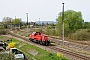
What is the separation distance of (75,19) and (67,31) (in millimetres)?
5102

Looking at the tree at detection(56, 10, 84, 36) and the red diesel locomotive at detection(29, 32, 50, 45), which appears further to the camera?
the tree at detection(56, 10, 84, 36)

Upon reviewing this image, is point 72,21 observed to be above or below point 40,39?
above

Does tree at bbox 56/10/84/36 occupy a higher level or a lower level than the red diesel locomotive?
higher

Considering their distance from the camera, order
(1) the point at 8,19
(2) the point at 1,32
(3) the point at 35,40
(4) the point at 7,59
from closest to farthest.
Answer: (4) the point at 7,59
(3) the point at 35,40
(2) the point at 1,32
(1) the point at 8,19

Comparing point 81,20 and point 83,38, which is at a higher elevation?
point 81,20

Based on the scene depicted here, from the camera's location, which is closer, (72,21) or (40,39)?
(40,39)

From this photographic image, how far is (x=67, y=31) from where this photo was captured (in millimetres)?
50906

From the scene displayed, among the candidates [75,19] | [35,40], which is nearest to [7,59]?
[35,40]

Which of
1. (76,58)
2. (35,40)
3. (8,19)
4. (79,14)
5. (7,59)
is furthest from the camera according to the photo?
(8,19)

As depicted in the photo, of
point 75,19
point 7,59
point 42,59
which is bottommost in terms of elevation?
point 42,59

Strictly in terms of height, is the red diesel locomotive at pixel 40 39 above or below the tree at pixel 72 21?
below

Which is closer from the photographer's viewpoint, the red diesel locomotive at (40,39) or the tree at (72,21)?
the red diesel locomotive at (40,39)

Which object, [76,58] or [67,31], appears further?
[67,31]

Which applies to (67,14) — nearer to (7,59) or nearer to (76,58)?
(76,58)
